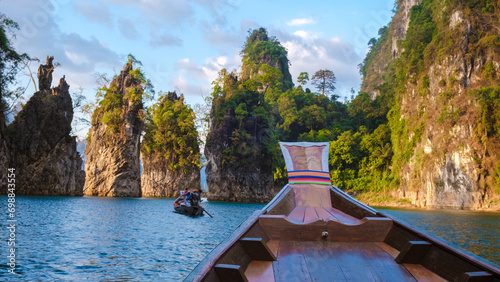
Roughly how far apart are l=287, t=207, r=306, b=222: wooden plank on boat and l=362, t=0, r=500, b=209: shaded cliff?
3300 cm

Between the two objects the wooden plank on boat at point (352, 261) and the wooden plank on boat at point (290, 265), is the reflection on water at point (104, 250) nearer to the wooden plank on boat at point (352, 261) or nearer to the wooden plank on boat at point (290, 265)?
the wooden plank on boat at point (290, 265)

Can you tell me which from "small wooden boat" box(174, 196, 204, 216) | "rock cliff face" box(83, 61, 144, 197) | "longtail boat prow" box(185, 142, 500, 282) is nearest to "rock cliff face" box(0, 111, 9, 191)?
"rock cliff face" box(83, 61, 144, 197)

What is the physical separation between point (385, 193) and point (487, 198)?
13.7 metres

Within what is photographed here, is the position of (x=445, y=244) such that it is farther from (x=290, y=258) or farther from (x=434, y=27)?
(x=434, y=27)

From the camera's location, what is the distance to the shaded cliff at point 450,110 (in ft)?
109

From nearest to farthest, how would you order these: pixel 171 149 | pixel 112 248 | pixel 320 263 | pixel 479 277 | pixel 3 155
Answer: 1. pixel 479 277
2. pixel 320 263
3. pixel 112 248
4. pixel 3 155
5. pixel 171 149

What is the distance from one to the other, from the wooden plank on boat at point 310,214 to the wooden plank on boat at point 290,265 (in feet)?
6.01

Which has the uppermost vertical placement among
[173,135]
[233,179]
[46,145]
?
[173,135]

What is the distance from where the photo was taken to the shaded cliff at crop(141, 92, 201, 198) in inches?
2009

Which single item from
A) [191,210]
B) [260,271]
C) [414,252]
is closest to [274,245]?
[260,271]

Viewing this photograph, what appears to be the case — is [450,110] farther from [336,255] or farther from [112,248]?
[336,255]

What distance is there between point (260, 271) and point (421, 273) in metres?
1.52

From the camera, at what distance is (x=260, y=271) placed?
10.7ft

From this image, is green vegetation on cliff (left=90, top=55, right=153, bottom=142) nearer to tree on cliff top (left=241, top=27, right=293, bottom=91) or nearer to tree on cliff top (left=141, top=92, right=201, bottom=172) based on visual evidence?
tree on cliff top (left=141, top=92, right=201, bottom=172)
